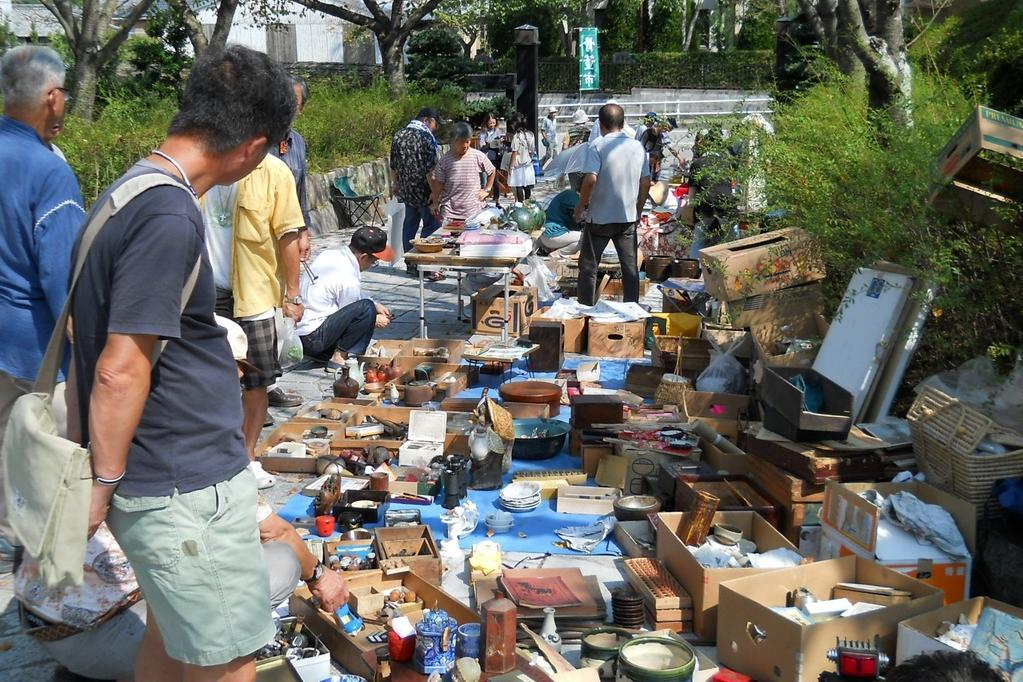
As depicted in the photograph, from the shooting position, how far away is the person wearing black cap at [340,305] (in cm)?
730

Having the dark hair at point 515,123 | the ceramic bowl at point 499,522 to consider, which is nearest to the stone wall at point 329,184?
the dark hair at point 515,123

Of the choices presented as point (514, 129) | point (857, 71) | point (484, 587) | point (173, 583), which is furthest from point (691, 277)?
point (514, 129)

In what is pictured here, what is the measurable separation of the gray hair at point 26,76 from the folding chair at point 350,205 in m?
10.9

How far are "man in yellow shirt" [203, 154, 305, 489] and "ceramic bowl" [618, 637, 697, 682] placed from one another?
2272 mm

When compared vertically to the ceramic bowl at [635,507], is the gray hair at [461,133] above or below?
above

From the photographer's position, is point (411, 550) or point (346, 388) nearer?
point (411, 550)

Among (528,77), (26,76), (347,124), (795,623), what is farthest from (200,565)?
(528,77)

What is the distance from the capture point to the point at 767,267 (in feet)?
22.0

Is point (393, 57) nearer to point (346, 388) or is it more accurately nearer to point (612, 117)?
point (612, 117)

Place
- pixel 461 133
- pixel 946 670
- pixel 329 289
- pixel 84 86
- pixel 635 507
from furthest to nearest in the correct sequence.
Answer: pixel 84 86 < pixel 461 133 < pixel 329 289 < pixel 635 507 < pixel 946 670

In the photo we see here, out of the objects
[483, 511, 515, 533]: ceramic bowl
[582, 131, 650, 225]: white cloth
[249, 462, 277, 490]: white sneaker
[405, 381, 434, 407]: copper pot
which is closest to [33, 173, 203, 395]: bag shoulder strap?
[483, 511, 515, 533]: ceramic bowl

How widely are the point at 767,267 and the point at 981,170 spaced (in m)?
2.36

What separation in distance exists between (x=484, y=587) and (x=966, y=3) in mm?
16972

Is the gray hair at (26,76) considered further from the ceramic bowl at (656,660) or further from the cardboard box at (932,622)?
the cardboard box at (932,622)
